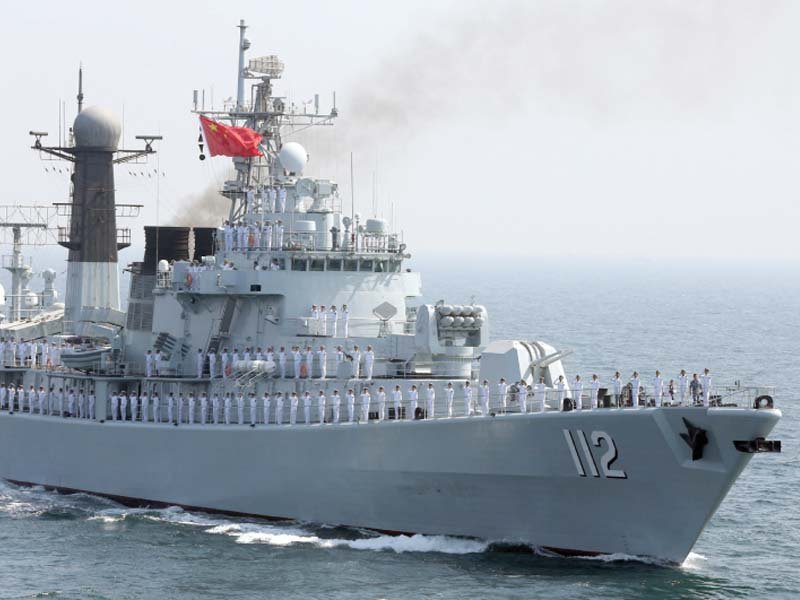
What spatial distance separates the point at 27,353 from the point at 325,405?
11.5 meters

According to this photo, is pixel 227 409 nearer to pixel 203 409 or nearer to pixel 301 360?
pixel 203 409

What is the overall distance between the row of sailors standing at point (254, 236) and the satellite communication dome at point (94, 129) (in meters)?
8.64

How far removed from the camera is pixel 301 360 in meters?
30.9

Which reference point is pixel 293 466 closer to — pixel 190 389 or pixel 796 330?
pixel 190 389

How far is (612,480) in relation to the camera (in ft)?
85.5

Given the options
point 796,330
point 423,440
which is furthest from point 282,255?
point 796,330

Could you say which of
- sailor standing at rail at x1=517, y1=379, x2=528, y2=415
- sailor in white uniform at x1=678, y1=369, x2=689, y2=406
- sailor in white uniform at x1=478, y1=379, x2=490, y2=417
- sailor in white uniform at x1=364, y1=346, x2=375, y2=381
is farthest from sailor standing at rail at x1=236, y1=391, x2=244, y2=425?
sailor in white uniform at x1=678, y1=369, x2=689, y2=406

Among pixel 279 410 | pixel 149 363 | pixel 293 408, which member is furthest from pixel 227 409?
pixel 149 363

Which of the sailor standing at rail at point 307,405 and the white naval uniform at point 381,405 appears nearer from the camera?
the white naval uniform at point 381,405

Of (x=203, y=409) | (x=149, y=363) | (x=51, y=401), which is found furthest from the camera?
(x=51, y=401)

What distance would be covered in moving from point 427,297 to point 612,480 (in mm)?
105520

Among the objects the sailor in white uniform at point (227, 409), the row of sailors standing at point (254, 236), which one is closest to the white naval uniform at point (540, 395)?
the sailor in white uniform at point (227, 409)

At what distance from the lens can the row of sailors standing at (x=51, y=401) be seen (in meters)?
34.7

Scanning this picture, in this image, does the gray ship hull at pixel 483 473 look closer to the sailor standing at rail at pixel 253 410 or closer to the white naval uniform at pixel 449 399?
the sailor standing at rail at pixel 253 410
